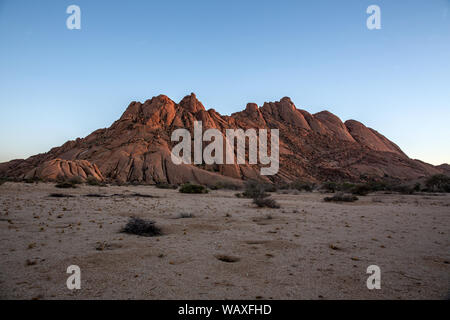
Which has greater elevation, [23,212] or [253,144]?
[253,144]

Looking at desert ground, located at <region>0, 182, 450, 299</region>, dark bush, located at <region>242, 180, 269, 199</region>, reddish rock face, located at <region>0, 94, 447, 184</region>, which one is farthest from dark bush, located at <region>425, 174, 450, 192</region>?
reddish rock face, located at <region>0, 94, 447, 184</region>

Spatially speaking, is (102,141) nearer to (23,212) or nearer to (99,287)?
(23,212)

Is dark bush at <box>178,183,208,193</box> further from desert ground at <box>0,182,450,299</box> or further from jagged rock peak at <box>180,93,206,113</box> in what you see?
jagged rock peak at <box>180,93,206,113</box>

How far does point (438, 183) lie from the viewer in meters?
29.8

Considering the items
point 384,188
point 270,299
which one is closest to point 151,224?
point 270,299

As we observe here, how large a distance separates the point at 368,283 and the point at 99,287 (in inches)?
171

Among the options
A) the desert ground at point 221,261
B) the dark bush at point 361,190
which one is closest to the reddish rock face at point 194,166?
the dark bush at point 361,190

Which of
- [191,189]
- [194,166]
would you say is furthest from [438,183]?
[194,166]

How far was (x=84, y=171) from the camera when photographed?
39.9 m

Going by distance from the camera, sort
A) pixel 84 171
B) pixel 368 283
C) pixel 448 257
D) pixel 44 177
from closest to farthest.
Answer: pixel 368 283 < pixel 448 257 < pixel 44 177 < pixel 84 171

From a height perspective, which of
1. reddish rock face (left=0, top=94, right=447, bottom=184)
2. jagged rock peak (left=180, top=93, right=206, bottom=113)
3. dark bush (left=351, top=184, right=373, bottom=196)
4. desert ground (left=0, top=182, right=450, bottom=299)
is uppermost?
jagged rock peak (left=180, top=93, right=206, bottom=113)

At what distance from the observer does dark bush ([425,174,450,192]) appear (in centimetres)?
2806

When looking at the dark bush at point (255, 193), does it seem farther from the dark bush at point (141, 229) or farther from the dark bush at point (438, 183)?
the dark bush at point (438, 183)

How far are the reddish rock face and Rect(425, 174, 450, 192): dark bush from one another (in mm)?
26706
